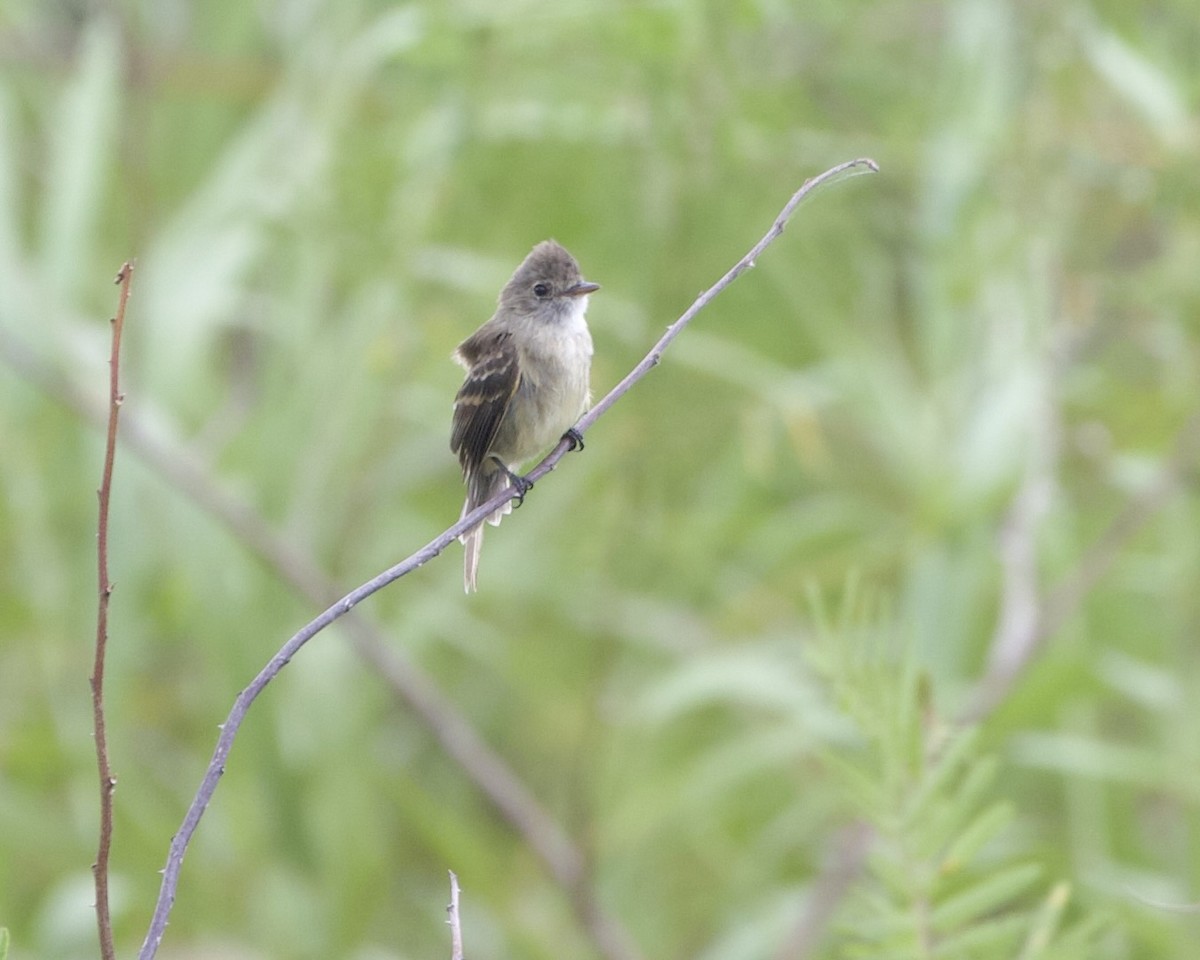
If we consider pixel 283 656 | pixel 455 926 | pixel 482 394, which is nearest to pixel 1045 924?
pixel 455 926

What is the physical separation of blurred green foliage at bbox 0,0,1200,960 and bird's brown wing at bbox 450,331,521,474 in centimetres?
38

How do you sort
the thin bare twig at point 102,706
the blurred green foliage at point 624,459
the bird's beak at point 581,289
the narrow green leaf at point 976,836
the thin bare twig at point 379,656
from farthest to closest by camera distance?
the blurred green foliage at point 624,459 → the thin bare twig at point 379,656 → the bird's beak at point 581,289 → the narrow green leaf at point 976,836 → the thin bare twig at point 102,706

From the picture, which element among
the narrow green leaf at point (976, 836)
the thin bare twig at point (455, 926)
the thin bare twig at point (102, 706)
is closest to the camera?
the thin bare twig at point (102, 706)

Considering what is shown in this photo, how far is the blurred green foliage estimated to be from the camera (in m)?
3.40

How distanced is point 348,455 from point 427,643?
3.36ft

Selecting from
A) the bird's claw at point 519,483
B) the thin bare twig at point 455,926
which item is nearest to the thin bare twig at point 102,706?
the thin bare twig at point 455,926

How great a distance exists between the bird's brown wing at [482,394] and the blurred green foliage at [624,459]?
1.26 feet

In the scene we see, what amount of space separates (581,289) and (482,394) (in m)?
0.26

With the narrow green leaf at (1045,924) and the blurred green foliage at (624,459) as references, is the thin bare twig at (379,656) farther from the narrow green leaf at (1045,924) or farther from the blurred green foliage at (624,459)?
the narrow green leaf at (1045,924)

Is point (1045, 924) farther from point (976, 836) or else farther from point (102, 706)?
point (102, 706)

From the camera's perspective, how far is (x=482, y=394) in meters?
2.94

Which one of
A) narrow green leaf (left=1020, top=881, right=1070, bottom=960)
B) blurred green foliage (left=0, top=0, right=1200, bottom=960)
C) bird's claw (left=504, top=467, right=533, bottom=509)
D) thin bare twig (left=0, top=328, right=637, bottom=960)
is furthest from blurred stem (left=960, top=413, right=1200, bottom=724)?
narrow green leaf (left=1020, top=881, right=1070, bottom=960)

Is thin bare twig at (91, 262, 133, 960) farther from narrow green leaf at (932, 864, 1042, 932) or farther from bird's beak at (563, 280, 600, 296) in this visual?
bird's beak at (563, 280, 600, 296)

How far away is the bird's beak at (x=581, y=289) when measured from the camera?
287 centimetres
